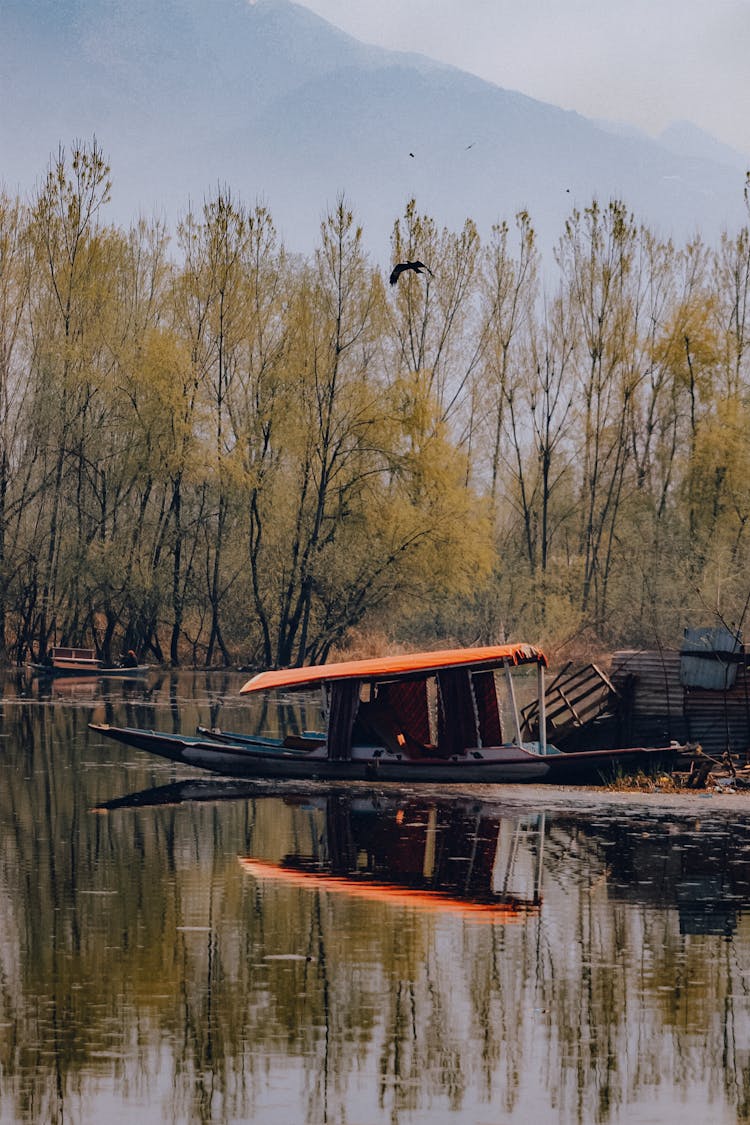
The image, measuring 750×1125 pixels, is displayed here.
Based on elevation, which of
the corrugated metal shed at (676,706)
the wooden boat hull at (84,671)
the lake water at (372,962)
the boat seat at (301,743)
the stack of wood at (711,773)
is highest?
the wooden boat hull at (84,671)

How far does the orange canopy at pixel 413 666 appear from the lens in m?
26.8

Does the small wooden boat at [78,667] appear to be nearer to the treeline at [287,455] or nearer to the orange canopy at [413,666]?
the treeline at [287,455]

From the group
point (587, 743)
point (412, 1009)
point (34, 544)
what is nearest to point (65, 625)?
point (34, 544)

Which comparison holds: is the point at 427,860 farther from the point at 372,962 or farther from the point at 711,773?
the point at 711,773

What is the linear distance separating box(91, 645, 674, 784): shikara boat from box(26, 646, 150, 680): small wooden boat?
29.3 meters

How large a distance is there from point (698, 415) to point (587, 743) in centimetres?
3632

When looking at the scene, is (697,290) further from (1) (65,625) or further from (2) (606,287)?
(1) (65,625)

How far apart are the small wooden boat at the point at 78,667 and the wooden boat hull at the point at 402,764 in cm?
2960

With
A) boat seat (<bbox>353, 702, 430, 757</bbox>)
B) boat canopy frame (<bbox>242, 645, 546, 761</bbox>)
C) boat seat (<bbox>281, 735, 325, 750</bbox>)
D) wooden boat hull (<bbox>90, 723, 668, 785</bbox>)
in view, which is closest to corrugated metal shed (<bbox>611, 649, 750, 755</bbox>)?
wooden boat hull (<bbox>90, 723, 668, 785</bbox>)

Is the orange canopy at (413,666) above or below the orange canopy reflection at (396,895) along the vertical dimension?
above

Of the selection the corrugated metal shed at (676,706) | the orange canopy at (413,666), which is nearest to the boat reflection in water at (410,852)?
the orange canopy at (413,666)

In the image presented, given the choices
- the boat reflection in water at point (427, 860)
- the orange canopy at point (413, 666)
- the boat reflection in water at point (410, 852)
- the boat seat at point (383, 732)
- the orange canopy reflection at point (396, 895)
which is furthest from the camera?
the boat seat at point (383, 732)

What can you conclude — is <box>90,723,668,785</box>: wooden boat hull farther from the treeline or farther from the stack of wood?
the treeline

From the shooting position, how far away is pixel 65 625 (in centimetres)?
6362
